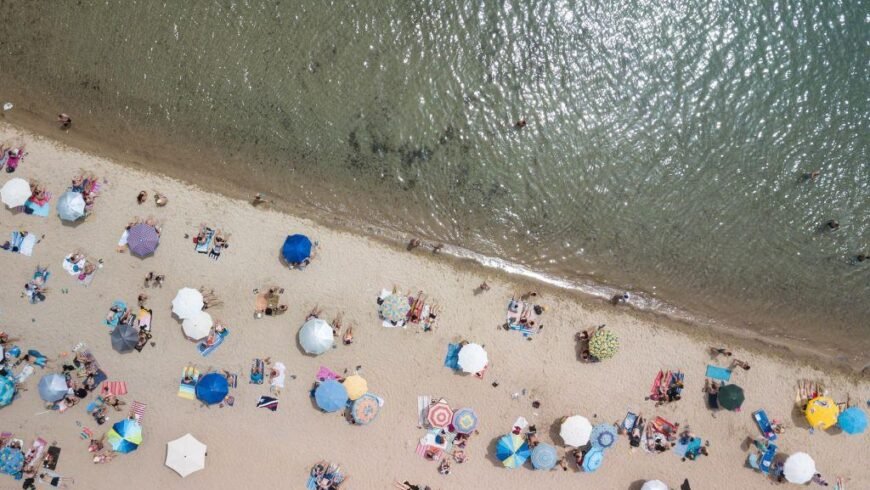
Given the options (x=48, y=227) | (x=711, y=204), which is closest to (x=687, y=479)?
(x=711, y=204)

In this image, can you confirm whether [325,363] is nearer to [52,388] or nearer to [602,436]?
[52,388]

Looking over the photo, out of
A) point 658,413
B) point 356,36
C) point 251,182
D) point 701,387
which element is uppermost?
point 356,36

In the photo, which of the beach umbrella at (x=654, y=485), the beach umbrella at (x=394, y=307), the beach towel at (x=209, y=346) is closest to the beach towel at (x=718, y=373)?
the beach umbrella at (x=654, y=485)

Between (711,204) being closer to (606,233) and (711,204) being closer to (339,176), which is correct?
(606,233)

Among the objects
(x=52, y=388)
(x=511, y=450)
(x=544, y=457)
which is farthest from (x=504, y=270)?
(x=52, y=388)

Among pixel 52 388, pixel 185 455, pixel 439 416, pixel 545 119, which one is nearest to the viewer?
pixel 52 388

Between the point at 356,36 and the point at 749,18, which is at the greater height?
the point at 749,18

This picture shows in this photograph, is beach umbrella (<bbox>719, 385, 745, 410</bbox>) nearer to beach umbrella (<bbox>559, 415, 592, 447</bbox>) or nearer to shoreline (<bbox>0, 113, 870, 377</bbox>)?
shoreline (<bbox>0, 113, 870, 377</bbox>)
